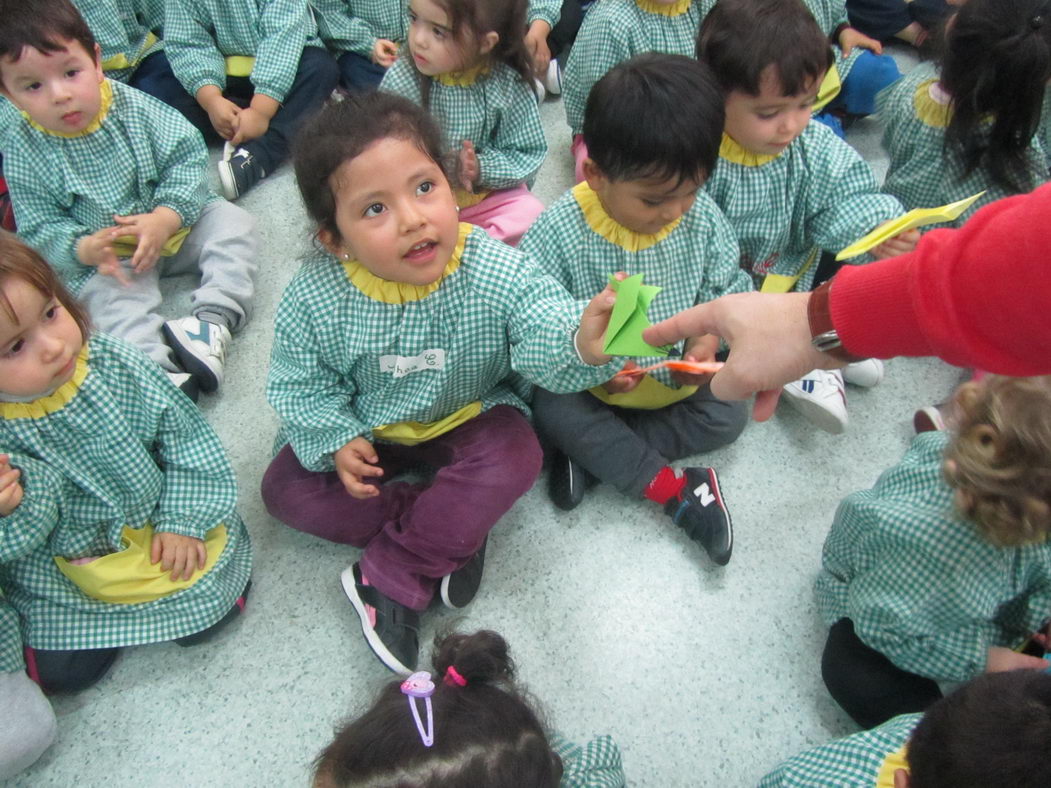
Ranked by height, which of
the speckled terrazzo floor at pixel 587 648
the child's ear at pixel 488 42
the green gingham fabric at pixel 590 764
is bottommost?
the speckled terrazzo floor at pixel 587 648

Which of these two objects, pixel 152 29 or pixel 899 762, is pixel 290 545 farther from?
pixel 152 29

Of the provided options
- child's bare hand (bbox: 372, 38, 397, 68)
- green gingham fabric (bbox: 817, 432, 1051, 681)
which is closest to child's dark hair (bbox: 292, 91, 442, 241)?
green gingham fabric (bbox: 817, 432, 1051, 681)

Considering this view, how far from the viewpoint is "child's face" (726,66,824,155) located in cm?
120

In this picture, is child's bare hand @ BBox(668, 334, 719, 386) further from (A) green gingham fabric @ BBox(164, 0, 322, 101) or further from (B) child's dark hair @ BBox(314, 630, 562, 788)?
(A) green gingham fabric @ BBox(164, 0, 322, 101)

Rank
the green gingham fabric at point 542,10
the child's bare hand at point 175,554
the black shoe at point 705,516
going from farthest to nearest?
the green gingham fabric at point 542,10, the black shoe at point 705,516, the child's bare hand at point 175,554

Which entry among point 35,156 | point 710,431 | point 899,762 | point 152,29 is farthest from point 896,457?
point 152,29

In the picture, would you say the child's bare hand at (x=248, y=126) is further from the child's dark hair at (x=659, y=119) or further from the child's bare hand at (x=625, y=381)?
the child's bare hand at (x=625, y=381)

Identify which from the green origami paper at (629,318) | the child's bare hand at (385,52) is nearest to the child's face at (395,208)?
the green origami paper at (629,318)

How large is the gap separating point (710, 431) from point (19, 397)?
1.02 m

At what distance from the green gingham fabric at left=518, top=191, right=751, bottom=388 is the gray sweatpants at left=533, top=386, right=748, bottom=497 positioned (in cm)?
9

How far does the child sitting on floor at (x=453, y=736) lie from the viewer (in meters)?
0.70

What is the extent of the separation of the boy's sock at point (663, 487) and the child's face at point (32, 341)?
85cm

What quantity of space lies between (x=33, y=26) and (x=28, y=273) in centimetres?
67

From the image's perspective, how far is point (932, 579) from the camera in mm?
873
